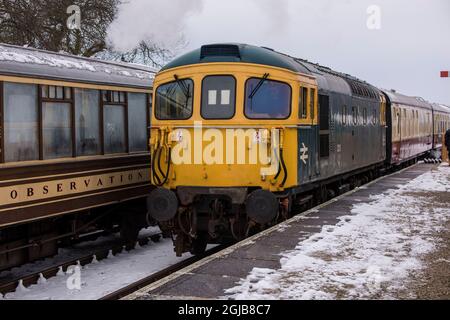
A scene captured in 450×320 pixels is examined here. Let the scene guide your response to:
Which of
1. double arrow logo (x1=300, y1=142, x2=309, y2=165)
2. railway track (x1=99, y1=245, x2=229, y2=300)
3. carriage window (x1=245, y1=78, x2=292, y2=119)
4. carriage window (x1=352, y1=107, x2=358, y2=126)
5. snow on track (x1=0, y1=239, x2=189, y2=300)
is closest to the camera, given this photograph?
railway track (x1=99, y1=245, x2=229, y2=300)

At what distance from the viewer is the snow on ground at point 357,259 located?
18.8 ft

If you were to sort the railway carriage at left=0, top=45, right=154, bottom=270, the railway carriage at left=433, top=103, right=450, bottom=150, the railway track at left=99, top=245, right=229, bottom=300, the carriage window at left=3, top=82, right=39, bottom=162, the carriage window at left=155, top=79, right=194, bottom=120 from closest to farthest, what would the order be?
1. the railway track at left=99, top=245, right=229, bottom=300
2. the carriage window at left=3, top=82, right=39, bottom=162
3. the railway carriage at left=0, top=45, right=154, bottom=270
4. the carriage window at left=155, top=79, right=194, bottom=120
5. the railway carriage at left=433, top=103, right=450, bottom=150

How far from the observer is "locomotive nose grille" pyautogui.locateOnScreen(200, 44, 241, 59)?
9.12 m

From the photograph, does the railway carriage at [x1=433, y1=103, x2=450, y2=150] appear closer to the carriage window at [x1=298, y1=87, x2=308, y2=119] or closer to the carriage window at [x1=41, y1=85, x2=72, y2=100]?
the carriage window at [x1=298, y1=87, x2=308, y2=119]

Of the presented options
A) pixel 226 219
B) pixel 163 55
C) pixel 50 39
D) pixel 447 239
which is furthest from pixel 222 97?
pixel 163 55

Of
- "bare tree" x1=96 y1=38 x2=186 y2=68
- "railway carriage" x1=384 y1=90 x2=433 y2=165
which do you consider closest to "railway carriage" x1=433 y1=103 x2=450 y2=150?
"railway carriage" x1=384 y1=90 x2=433 y2=165

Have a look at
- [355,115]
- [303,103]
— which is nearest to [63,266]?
[303,103]

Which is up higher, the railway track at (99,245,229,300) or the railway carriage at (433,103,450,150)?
the railway carriage at (433,103,450,150)

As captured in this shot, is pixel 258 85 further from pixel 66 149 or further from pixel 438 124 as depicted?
pixel 438 124

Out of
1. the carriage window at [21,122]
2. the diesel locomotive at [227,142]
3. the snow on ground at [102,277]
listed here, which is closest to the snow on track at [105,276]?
the snow on ground at [102,277]

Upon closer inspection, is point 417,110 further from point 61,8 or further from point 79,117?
point 79,117

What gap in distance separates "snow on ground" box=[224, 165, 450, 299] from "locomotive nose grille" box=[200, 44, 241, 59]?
304 centimetres

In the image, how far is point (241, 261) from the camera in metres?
6.94

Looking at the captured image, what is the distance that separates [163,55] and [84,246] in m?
15.3
